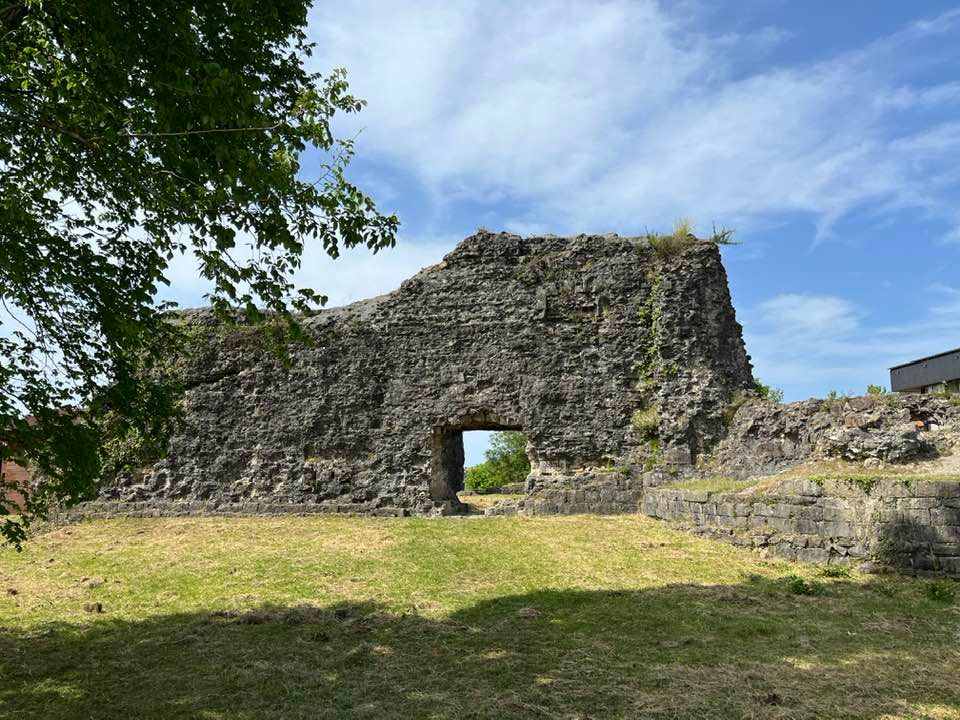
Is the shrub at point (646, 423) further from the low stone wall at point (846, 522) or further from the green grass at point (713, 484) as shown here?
the low stone wall at point (846, 522)

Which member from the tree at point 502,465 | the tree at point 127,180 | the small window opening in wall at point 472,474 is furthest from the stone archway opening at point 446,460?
the tree at point 502,465

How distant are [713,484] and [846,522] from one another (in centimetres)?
372

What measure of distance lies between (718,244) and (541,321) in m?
4.89

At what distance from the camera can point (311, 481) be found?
16.8 meters

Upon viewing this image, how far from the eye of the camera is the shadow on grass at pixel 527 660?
5.56 m

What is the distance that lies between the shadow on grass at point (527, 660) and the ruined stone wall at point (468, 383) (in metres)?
7.58

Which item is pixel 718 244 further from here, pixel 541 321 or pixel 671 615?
pixel 671 615

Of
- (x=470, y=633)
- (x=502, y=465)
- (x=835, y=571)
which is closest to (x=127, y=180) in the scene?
(x=470, y=633)

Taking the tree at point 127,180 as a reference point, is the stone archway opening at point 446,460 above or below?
below

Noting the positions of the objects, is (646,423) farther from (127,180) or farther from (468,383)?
(127,180)

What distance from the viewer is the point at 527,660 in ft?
21.7

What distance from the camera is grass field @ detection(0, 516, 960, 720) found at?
5.69 m

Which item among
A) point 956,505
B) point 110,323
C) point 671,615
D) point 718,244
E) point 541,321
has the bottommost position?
point 671,615

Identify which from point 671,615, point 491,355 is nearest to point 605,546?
point 671,615
